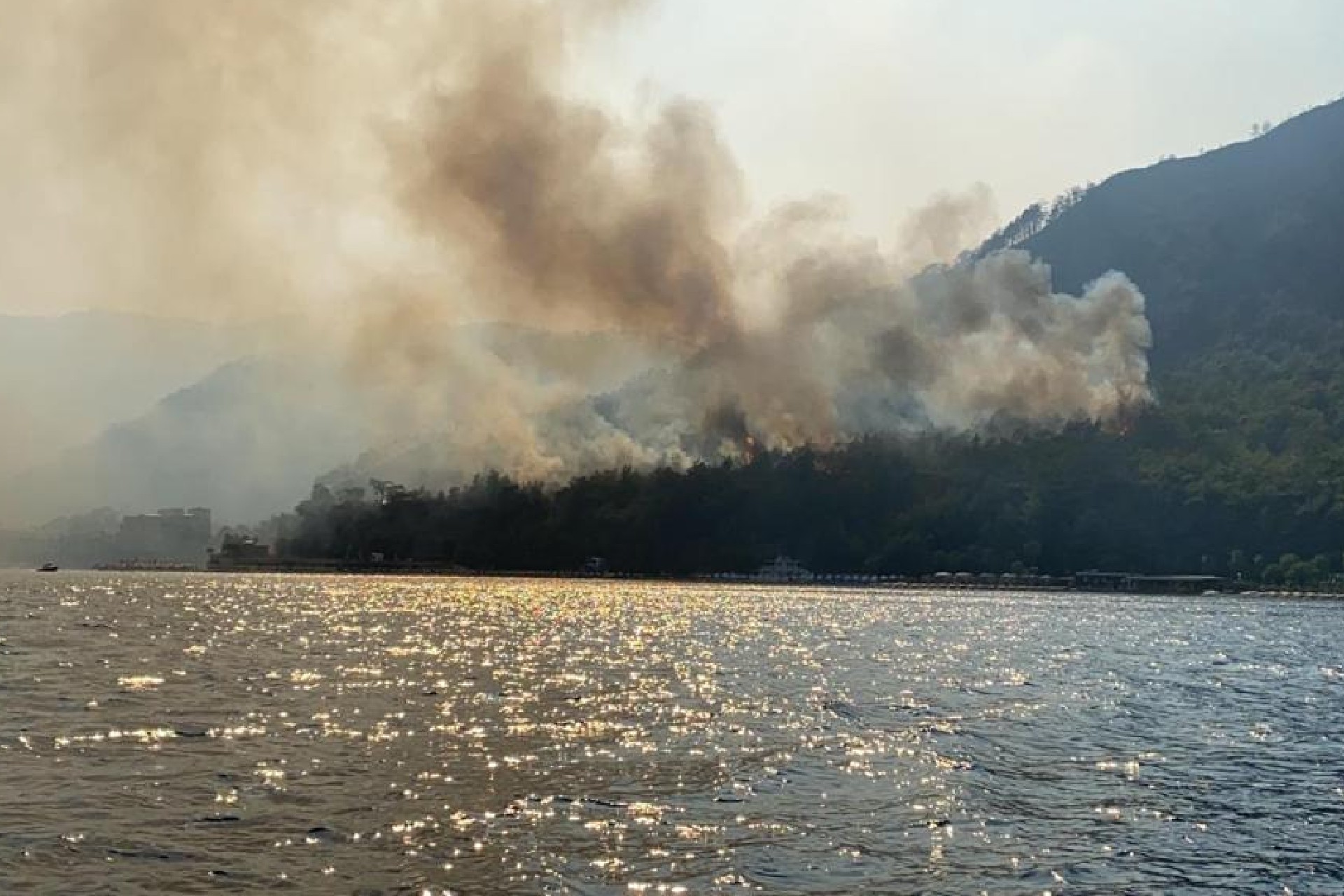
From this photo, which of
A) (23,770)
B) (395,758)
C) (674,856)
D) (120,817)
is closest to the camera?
(674,856)

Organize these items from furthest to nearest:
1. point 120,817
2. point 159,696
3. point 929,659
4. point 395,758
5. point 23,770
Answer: point 929,659, point 159,696, point 395,758, point 23,770, point 120,817

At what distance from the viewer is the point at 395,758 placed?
2459 inches

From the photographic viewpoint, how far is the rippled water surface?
4297 centimetres

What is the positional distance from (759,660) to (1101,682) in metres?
33.9

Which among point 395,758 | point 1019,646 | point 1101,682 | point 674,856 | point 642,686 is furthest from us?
point 1019,646

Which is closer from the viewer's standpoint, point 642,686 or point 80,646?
point 642,686

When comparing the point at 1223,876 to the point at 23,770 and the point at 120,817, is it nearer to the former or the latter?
the point at 120,817

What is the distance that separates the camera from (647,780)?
5794 cm

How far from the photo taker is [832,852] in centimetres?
4575

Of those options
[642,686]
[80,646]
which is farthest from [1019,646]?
[80,646]

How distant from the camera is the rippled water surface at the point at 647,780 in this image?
42969 millimetres

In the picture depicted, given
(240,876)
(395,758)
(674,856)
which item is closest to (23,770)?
(395,758)

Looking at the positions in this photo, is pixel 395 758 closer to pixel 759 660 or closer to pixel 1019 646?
pixel 759 660

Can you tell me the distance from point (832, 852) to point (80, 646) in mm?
105839
